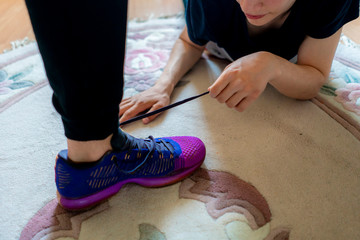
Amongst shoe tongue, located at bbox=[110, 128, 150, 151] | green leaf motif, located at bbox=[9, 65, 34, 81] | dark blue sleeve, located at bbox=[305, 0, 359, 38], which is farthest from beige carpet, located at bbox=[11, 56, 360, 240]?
green leaf motif, located at bbox=[9, 65, 34, 81]

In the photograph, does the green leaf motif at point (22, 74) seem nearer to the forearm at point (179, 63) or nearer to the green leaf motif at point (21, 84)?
the green leaf motif at point (21, 84)

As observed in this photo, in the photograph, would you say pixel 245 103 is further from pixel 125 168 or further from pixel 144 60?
pixel 144 60

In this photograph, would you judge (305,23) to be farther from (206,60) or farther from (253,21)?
(206,60)

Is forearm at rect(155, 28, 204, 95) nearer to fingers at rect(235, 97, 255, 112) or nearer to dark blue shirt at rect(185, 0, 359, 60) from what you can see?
dark blue shirt at rect(185, 0, 359, 60)

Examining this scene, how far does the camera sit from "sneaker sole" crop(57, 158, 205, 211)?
0.54 meters

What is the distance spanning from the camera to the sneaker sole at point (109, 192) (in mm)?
543

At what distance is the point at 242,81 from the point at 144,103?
0.99 feet

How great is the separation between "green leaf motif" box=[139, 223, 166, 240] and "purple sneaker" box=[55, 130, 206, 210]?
0.09 metres

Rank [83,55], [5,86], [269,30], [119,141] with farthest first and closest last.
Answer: [5,86]
[269,30]
[119,141]
[83,55]

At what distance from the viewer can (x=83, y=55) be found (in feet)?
1.12

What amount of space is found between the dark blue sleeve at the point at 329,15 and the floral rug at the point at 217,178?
8.6 inches

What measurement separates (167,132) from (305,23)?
1.39 feet

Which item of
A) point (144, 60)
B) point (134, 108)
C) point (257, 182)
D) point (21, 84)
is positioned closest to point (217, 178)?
point (257, 182)

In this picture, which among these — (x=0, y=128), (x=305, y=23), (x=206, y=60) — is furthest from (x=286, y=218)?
(x=0, y=128)
